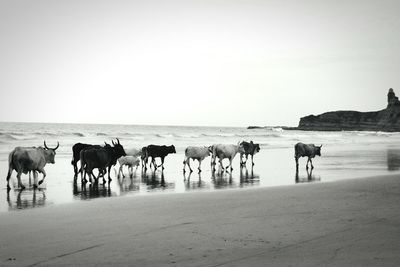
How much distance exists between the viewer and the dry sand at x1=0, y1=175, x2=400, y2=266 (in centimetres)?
546

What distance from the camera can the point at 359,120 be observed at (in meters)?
160

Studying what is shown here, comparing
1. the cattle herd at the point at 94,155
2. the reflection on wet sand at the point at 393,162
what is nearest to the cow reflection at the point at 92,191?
the cattle herd at the point at 94,155

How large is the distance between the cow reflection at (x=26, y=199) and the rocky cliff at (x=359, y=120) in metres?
142

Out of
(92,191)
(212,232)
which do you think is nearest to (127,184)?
(92,191)

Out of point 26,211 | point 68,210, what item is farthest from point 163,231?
point 26,211

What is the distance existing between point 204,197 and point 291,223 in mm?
4288

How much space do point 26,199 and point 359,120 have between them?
526 ft

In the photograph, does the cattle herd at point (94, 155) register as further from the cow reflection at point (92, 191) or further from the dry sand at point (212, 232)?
the dry sand at point (212, 232)

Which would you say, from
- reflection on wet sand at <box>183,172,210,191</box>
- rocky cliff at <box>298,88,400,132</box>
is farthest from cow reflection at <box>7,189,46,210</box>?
rocky cliff at <box>298,88,400,132</box>

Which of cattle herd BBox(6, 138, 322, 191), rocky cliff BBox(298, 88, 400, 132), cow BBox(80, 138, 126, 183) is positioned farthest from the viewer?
rocky cliff BBox(298, 88, 400, 132)

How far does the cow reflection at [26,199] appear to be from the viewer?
10641 mm

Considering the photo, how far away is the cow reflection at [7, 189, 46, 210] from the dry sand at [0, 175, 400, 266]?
3.00ft

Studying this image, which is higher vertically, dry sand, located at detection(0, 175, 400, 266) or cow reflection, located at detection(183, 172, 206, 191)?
dry sand, located at detection(0, 175, 400, 266)

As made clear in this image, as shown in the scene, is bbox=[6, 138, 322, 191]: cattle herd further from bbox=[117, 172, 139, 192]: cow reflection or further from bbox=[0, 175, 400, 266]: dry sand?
bbox=[0, 175, 400, 266]: dry sand
